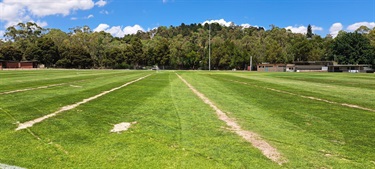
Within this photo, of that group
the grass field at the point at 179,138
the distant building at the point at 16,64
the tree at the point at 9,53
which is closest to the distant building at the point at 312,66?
the distant building at the point at 16,64

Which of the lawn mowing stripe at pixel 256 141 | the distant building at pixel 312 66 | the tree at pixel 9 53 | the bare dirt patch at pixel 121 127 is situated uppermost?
the tree at pixel 9 53

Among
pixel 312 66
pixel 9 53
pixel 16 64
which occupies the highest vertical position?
pixel 9 53

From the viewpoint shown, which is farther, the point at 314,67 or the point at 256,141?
the point at 314,67

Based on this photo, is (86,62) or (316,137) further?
(86,62)

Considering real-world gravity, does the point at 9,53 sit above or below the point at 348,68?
above

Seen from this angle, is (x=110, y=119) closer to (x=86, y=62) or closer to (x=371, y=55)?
(x=86, y=62)

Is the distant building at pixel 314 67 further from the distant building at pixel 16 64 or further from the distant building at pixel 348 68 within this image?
the distant building at pixel 16 64

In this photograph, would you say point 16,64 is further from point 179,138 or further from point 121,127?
point 179,138

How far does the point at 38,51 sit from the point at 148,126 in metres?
119

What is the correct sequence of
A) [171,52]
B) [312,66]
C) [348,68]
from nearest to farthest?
[348,68], [312,66], [171,52]

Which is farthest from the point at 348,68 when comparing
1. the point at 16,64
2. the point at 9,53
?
the point at 9,53

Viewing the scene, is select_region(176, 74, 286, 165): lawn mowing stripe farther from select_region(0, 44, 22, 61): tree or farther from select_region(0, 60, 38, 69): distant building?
select_region(0, 44, 22, 61): tree

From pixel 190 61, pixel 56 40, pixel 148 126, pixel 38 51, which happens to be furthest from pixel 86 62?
pixel 148 126

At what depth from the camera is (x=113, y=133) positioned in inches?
267
